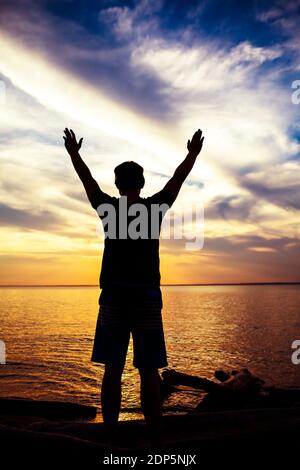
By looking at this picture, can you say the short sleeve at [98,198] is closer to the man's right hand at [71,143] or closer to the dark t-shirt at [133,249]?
the dark t-shirt at [133,249]

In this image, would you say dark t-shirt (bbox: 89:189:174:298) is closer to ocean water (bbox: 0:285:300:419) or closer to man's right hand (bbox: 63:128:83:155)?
man's right hand (bbox: 63:128:83:155)

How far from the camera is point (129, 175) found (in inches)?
171

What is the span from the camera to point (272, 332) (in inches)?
1481

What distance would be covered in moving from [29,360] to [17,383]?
5.89 metres

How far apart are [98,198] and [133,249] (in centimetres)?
73

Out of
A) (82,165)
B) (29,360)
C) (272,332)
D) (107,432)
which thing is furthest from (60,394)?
(272,332)

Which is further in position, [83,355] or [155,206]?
[83,355]

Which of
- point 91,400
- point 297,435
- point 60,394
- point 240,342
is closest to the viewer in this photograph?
point 297,435

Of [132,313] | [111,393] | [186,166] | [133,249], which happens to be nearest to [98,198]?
[133,249]

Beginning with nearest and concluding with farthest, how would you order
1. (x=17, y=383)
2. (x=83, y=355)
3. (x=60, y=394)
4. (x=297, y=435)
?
(x=297, y=435), (x=60, y=394), (x=17, y=383), (x=83, y=355)

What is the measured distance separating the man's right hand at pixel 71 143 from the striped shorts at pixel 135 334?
74.5 inches

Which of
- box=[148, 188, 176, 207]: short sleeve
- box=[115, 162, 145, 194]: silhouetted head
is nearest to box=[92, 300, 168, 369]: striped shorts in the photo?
box=[148, 188, 176, 207]: short sleeve

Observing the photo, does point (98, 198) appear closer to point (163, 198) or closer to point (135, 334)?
point (163, 198)

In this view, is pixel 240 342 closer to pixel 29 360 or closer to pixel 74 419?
pixel 29 360
